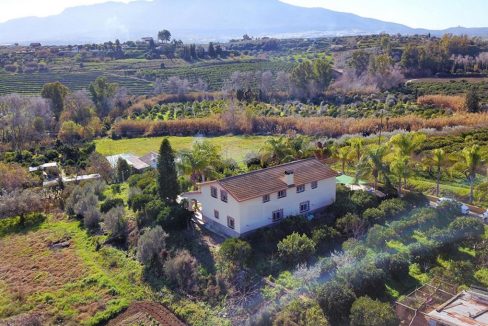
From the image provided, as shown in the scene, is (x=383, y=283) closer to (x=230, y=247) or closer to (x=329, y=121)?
(x=230, y=247)

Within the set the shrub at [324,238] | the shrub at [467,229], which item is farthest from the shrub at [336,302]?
the shrub at [467,229]

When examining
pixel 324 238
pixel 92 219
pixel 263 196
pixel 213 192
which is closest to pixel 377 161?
pixel 324 238

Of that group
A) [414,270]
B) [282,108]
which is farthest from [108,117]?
[414,270]

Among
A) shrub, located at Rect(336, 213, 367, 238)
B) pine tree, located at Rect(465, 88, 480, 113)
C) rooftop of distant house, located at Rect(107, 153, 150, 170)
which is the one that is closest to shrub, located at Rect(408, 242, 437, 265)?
shrub, located at Rect(336, 213, 367, 238)

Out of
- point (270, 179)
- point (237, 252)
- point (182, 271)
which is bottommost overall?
point (182, 271)

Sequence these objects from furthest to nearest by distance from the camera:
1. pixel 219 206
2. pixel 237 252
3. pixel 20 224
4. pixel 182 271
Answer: pixel 20 224, pixel 219 206, pixel 182 271, pixel 237 252

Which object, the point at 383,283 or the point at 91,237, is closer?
the point at 383,283

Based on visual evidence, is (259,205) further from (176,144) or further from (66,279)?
(176,144)
